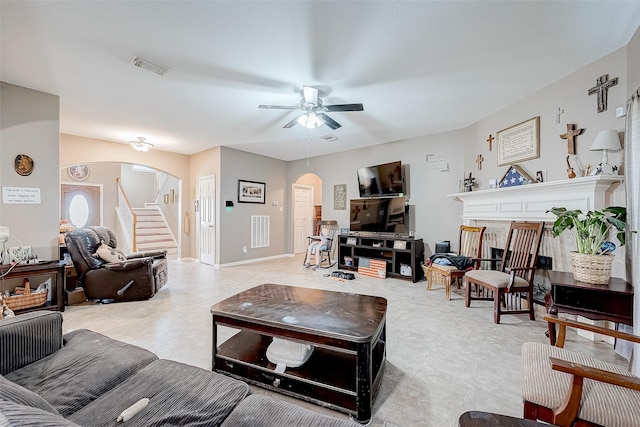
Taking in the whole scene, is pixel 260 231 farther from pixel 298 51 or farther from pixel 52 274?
pixel 298 51

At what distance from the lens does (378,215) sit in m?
5.44

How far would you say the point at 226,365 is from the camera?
1906mm

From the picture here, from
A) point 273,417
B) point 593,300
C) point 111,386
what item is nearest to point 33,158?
point 111,386

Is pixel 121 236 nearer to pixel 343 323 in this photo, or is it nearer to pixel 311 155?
pixel 311 155

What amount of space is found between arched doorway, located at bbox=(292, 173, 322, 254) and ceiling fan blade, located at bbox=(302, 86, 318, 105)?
14.2ft

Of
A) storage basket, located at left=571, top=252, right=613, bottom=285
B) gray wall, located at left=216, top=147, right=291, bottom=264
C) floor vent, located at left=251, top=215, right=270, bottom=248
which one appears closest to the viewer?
storage basket, located at left=571, top=252, right=613, bottom=285

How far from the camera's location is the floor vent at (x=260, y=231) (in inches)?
261

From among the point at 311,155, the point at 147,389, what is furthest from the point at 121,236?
the point at 147,389

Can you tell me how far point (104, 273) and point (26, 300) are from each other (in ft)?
2.31

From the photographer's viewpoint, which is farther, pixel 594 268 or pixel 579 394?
pixel 594 268

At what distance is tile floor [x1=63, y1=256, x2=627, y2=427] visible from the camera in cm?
169

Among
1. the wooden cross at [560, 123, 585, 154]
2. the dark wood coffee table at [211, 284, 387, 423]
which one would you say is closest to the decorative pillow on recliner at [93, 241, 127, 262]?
the dark wood coffee table at [211, 284, 387, 423]

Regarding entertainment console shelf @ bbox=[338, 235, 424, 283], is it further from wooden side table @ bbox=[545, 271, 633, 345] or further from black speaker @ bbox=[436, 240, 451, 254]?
wooden side table @ bbox=[545, 271, 633, 345]

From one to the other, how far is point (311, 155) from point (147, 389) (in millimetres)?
6217
